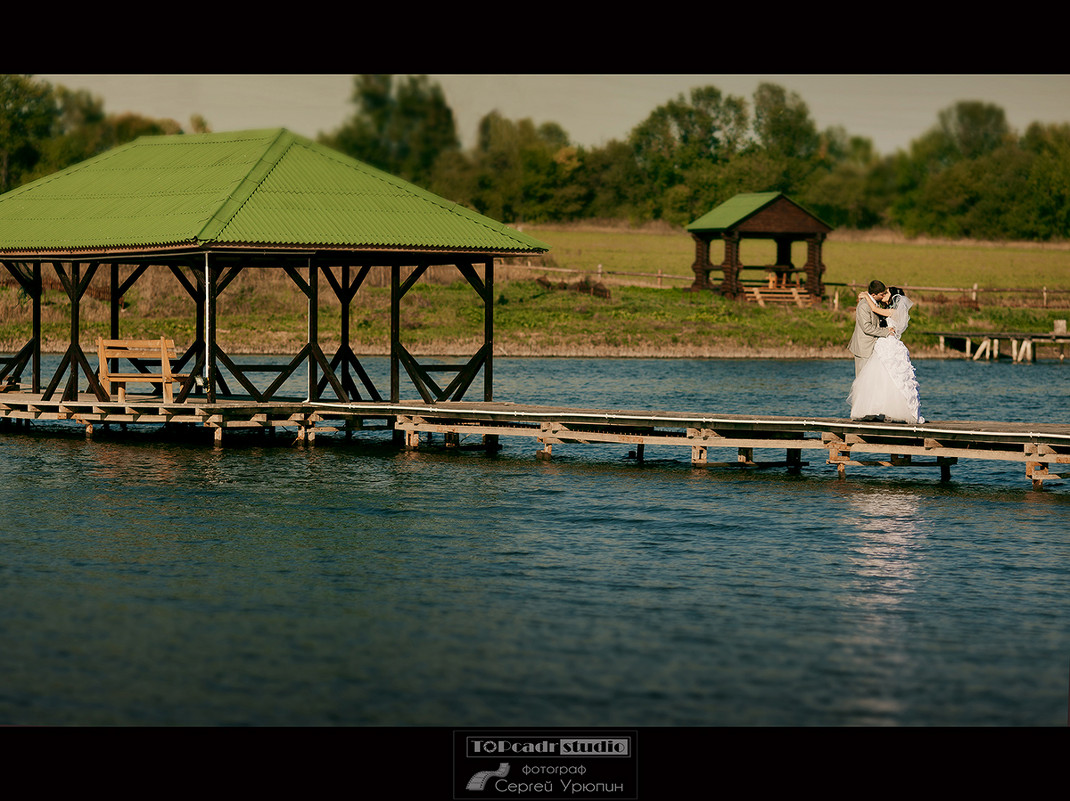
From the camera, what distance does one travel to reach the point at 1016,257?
298ft

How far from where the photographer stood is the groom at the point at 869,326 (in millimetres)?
23234

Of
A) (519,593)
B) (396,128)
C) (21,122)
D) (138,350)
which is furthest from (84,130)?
(519,593)

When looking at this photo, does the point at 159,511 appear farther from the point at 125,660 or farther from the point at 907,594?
the point at 907,594

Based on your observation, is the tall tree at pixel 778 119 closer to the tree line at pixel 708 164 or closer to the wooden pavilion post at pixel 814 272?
the tree line at pixel 708 164

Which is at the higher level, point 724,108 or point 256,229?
point 724,108

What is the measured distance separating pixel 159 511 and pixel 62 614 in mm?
6120

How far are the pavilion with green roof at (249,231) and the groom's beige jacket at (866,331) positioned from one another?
719 centimetres

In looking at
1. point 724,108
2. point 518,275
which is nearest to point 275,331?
point 518,275

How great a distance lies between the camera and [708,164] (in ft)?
334

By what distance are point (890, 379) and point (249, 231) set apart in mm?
11096

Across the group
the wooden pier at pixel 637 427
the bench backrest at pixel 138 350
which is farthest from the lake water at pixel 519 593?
the bench backrest at pixel 138 350

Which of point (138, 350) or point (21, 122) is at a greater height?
point (21, 122)

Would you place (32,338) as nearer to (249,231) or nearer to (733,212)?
(249,231)

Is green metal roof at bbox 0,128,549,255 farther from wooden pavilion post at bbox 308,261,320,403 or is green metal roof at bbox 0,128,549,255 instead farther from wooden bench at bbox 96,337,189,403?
wooden bench at bbox 96,337,189,403
